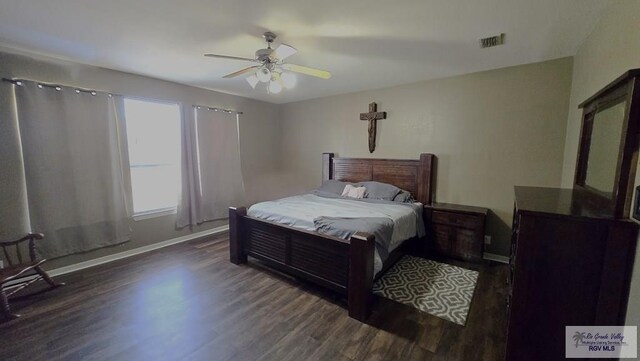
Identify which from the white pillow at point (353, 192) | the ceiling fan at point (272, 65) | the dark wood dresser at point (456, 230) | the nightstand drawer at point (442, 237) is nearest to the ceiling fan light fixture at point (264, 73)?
the ceiling fan at point (272, 65)

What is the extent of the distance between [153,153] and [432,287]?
13.4 ft

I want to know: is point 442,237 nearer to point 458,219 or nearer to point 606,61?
point 458,219

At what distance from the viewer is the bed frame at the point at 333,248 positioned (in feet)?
6.85

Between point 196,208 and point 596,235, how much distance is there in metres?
4.45

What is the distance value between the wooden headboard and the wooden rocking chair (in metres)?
3.73

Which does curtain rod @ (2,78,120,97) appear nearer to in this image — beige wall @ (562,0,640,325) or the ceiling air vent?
the ceiling air vent

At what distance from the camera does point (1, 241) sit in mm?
2436

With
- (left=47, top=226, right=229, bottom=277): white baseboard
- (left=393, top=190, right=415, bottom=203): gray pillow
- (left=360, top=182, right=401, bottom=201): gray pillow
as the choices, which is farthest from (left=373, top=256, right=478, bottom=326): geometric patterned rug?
(left=47, top=226, right=229, bottom=277): white baseboard

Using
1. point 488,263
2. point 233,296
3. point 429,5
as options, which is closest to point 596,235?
point 429,5

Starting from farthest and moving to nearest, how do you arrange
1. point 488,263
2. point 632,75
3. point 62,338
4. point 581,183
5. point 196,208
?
point 196,208 < point 488,263 < point 581,183 < point 62,338 < point 632,75

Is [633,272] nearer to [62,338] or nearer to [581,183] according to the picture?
[581,183]

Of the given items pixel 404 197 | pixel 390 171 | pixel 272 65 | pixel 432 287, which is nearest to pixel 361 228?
pixel 432 287

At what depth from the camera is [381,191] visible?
372 centimetres

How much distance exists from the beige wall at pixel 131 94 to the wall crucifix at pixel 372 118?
84.4 inches
